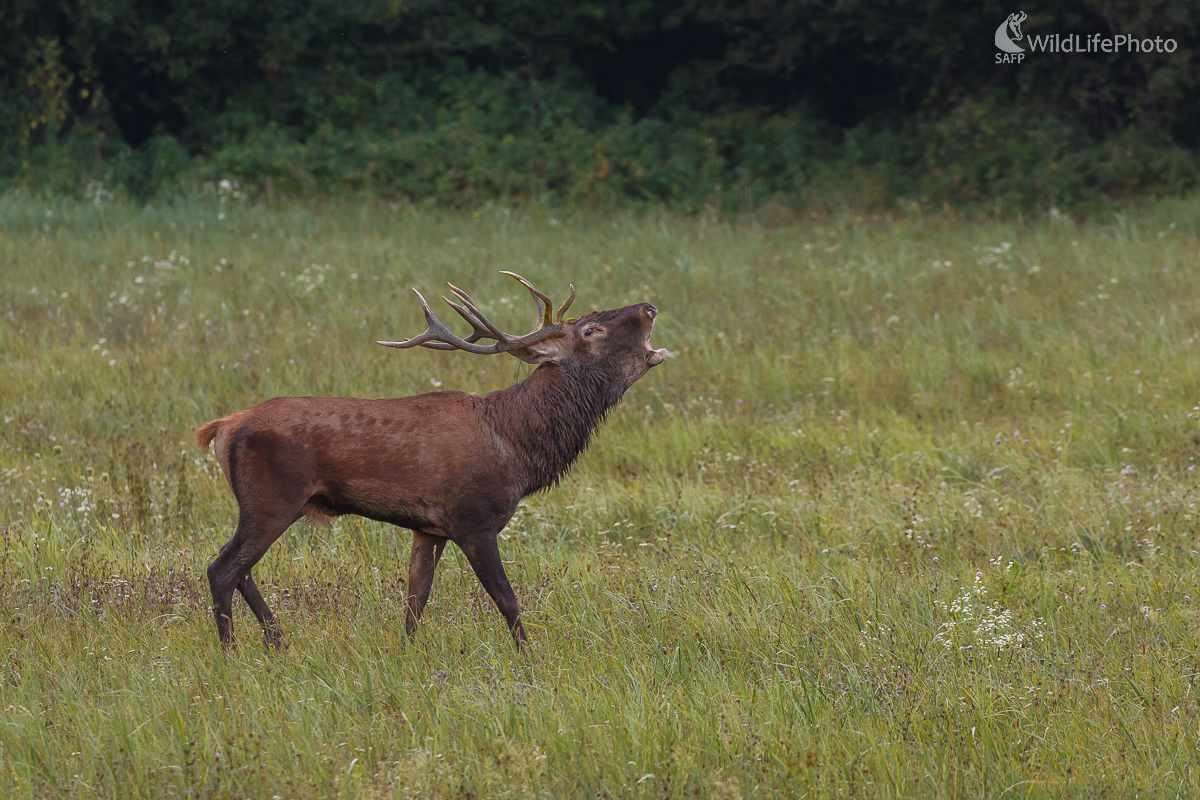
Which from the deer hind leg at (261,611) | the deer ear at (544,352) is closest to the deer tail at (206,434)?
the deer hind leg at (261,611)

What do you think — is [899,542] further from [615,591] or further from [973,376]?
[973,376]

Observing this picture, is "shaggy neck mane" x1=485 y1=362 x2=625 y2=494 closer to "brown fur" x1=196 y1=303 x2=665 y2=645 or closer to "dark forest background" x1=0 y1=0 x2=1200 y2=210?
"brown fur" x1=196 y1=303 x2=665 y2=645

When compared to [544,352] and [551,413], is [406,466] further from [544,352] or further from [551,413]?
[544,352]

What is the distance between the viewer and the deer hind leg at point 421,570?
15.8 feet

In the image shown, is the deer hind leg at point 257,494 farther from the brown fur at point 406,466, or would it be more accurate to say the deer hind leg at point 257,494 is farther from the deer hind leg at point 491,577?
the deer hind leg at point 491,577

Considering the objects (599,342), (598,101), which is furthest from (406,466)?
(598,101)

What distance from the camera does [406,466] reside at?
4.57 m

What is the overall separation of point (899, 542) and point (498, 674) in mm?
2424

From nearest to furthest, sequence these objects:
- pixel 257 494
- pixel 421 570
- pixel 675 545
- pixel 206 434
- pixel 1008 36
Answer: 1. pixel 257 494
2. pixel 206 434
3. pixel 421 570
4. pixel 675 545
5. pixel 1008 36

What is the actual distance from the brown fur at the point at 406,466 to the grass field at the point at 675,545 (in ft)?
1.05

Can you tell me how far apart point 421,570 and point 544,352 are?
0.97 metres

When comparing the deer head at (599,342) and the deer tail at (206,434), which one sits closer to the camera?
the deer tail at (206,434)

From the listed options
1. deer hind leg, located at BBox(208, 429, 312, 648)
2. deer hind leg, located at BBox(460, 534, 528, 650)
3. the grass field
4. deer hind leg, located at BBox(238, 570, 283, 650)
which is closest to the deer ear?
the grass field

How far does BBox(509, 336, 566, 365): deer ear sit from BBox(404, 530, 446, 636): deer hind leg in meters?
0.79
